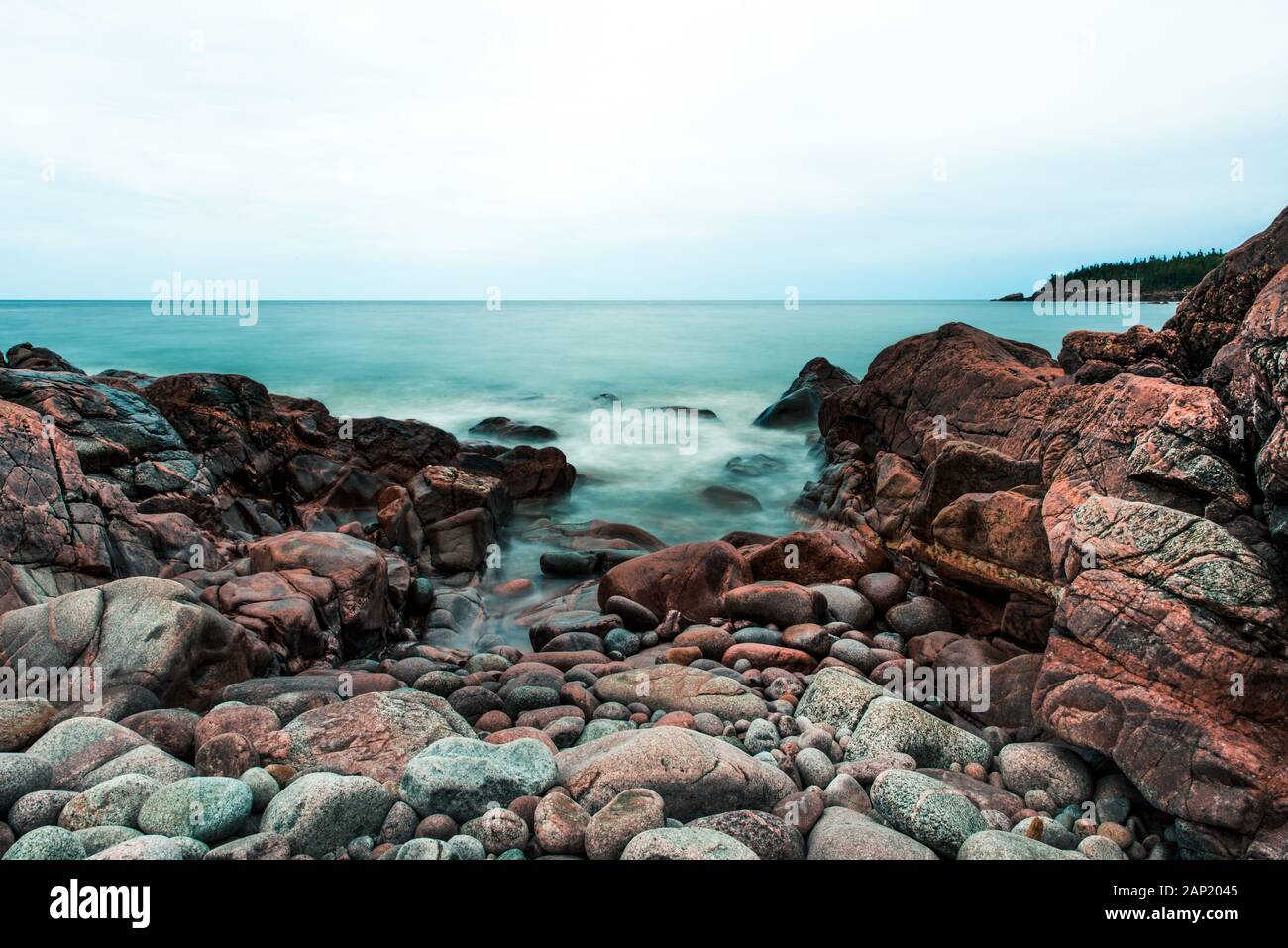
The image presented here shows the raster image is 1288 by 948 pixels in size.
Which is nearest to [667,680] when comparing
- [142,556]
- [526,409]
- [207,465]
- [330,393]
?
[142,556]

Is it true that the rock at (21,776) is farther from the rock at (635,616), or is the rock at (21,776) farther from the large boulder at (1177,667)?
the large boulder at (1177,667)

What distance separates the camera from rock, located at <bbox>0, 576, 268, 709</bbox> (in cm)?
495

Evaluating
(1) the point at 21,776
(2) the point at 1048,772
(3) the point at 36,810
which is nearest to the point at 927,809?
(2) the point at 1048,772

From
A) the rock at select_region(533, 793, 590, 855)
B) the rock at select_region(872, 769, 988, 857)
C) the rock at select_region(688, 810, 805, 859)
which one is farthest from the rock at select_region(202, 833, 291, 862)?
the rock at select_region(872, 769, 988, 857)

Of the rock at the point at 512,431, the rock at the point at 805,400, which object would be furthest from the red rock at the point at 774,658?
the rock at the point at 805,400

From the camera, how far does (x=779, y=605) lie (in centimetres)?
757

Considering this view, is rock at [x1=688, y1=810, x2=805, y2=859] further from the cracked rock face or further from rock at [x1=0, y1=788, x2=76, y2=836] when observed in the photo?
rock at [x1=0, y1=788, x2=76, y2=836]

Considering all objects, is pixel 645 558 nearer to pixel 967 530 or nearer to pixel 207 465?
pixel 967 530

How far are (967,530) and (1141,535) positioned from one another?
217 cm

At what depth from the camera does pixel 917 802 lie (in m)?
3.85

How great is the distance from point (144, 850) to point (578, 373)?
2755 cm

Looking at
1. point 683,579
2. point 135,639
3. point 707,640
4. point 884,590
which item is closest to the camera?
point 135,639

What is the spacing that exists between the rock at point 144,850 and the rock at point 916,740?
146 inches

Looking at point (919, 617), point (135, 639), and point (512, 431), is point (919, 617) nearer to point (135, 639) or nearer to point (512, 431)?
point (135, 639)
